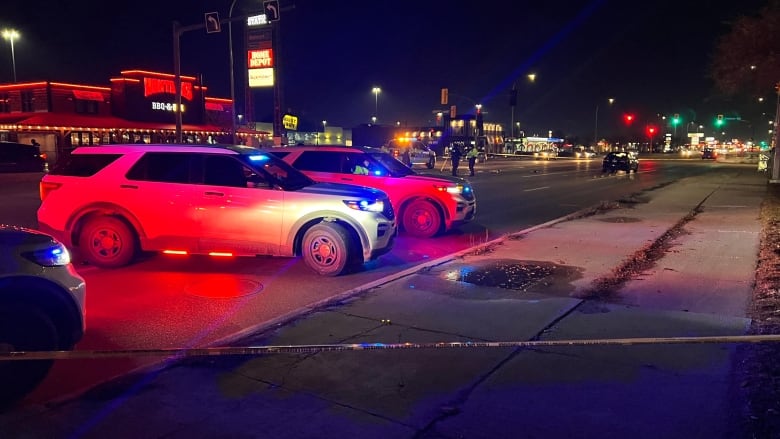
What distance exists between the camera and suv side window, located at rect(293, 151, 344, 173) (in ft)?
39.2

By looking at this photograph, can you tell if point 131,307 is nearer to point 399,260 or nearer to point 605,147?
point 399,260

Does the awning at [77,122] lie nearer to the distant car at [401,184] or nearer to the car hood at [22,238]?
the distant car at [401,184]

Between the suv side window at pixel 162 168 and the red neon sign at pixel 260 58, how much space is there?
25252mm

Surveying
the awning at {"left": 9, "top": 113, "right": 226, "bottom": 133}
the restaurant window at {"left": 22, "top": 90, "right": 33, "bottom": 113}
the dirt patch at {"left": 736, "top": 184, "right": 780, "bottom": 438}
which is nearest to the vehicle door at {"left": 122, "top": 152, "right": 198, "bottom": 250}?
the dirt patch at {"left": 736, "top": 184, "right": 780, "bottom": 438}

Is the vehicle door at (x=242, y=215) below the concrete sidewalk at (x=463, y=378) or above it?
above

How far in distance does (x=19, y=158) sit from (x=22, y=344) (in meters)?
34.3

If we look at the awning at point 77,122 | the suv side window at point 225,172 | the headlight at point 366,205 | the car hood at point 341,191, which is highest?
the awning at point 77,122

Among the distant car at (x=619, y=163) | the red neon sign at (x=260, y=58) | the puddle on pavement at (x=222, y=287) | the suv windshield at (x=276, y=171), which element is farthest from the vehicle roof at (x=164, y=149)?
the distant car at (x=619, y=163)

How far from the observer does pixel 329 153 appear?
12023 mm

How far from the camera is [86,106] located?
45.5m

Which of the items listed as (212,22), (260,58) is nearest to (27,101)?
(260,58)

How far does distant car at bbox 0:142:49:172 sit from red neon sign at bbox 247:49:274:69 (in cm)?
1311

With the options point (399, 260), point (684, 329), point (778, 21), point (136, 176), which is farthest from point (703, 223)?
point (136, 176)

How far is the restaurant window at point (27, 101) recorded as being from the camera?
143 feet
